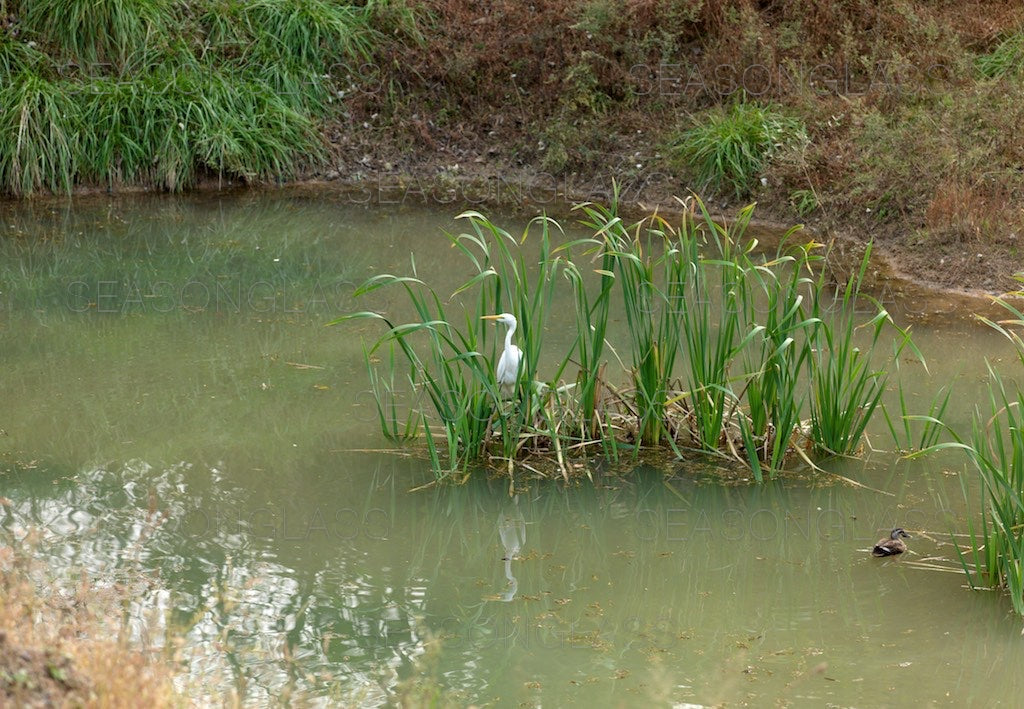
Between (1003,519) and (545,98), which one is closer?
(1003,519)

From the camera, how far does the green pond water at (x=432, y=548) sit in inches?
147

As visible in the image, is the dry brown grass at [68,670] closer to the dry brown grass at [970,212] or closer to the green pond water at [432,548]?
the green pond water at [432,548]

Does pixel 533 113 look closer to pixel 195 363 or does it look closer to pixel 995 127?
pixel 995 127

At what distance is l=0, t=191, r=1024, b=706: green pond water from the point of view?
3734 mm

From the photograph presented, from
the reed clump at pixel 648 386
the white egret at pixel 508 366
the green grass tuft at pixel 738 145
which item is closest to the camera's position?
the reed clump at pixel 648 386

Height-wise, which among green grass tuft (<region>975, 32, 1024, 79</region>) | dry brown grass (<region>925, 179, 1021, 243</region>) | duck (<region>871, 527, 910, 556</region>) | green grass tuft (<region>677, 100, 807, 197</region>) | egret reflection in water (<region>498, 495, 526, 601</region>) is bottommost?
egret reflection in water (<region>498, 495, 526, 601</region>)

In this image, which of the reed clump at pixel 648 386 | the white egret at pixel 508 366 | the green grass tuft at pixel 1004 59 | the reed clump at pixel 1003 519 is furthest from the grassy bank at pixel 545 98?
the reed clump at pixel 1003 519

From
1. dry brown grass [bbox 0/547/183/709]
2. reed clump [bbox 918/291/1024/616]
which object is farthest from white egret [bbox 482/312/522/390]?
dry brown grass [bbox 0/547/183/709]

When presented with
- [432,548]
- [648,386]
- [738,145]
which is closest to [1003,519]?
[648,386]

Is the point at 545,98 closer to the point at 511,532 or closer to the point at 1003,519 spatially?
the point at 511,532

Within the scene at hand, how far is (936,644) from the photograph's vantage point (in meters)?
3.90

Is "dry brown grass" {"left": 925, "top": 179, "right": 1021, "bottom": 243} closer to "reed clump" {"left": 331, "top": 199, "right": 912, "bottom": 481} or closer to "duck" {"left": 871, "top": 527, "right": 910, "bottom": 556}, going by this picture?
"reed clump" {"left": 331, "top": 199, "right": 912, "bottom": 481}

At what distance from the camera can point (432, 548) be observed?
4.58 m

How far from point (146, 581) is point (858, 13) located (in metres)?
7.82
